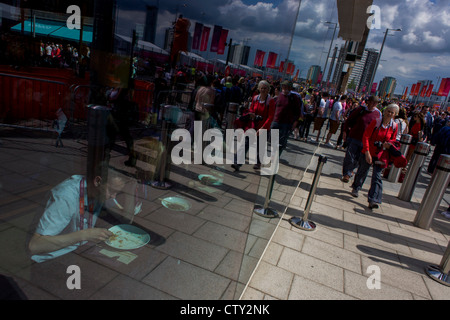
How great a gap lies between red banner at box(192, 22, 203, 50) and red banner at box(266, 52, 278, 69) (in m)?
0.59

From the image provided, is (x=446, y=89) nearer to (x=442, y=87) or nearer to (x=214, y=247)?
(x=442, y=87)

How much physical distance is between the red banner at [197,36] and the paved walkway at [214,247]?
0.70m

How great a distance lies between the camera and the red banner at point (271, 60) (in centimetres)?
196

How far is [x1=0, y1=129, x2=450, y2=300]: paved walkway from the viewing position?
1196 millimetres

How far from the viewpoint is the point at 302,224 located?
12.0 feet

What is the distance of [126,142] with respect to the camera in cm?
161

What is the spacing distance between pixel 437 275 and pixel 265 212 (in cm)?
206

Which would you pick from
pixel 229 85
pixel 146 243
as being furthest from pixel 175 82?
pixel 146 243

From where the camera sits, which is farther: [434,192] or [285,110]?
[434,192]

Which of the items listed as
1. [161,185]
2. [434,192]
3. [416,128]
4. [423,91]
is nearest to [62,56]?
[161,185]

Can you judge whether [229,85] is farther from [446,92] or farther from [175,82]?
[446,92]

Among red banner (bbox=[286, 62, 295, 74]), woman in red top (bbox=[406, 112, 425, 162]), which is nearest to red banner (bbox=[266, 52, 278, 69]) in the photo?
red banner (bbox=[286, 62, 295, 74])

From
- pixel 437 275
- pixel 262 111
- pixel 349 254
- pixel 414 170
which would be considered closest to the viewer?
pixel 262 111
